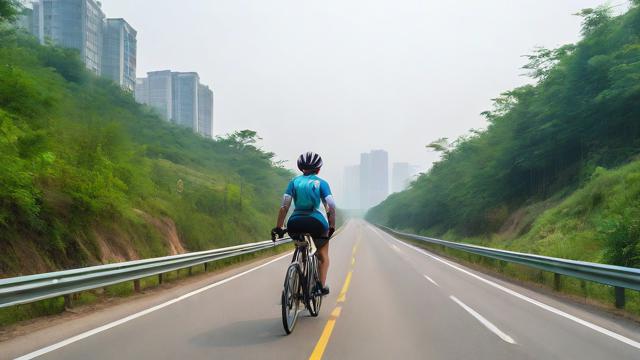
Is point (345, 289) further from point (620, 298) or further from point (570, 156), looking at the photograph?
point (570, 156)

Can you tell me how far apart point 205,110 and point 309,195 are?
127 metres

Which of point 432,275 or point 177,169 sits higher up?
point 177,169

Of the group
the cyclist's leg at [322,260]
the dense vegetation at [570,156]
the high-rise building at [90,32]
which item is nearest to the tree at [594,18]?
the dense vegetation at [570,156]

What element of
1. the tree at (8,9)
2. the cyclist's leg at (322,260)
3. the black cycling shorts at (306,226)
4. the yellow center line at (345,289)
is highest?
the tree at (8,9)

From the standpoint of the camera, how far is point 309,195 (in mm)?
6875

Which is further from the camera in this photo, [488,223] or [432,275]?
[488,223]

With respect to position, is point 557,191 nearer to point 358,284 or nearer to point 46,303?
point 358,284

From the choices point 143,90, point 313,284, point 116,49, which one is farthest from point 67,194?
point 143,90

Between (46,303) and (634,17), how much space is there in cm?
3020

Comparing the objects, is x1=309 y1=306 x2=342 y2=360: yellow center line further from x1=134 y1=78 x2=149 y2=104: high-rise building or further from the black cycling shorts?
x1=134 y1=78 x2=149 y2=104: high-rise building

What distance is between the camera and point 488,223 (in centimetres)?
3838

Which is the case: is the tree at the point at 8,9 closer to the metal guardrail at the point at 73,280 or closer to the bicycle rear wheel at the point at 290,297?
the metal guardrail at the point at 73,280

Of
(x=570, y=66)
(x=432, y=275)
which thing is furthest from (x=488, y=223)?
(x=432, y=275)

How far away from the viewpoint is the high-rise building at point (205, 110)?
123m
